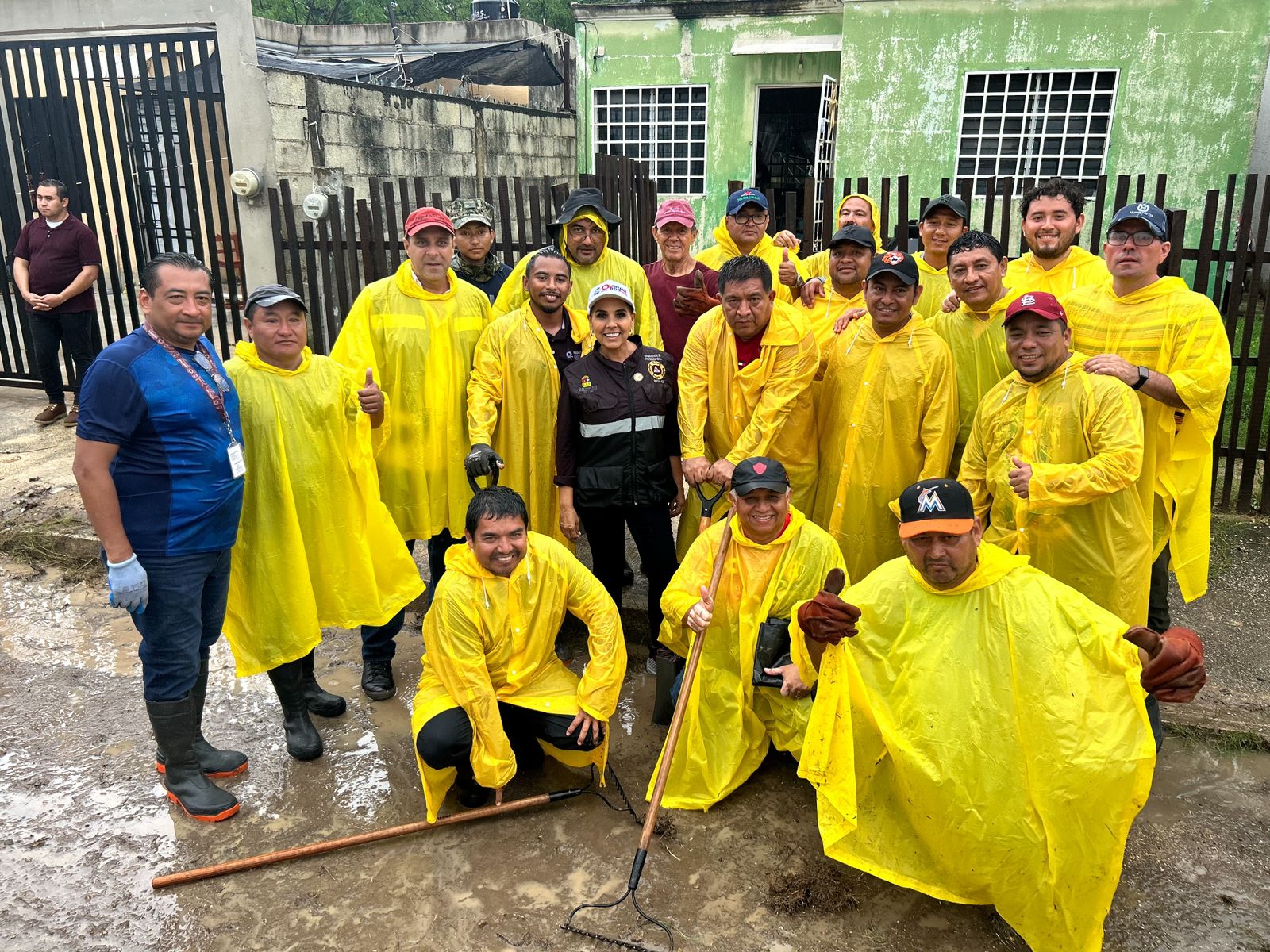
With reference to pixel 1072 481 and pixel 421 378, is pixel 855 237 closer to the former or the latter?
pixel 1072 481

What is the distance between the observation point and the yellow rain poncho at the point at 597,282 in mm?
4730

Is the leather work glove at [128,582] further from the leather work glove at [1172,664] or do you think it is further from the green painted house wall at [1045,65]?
the green painted house wall at [1045,65]

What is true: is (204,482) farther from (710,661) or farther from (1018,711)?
(1018,711)

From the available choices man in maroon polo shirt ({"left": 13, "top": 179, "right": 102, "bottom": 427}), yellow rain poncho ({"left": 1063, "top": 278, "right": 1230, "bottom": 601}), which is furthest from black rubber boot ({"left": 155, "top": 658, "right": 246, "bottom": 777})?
man in maroon polo shirt ({"left": 13, "top": 179, "right": 102, "bottom": 427})

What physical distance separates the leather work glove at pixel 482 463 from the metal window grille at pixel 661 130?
34.5 feet

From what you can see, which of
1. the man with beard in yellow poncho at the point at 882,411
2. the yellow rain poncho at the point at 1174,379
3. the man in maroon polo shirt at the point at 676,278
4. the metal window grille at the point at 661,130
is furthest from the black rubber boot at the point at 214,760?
the metal window grille at the point at 661,130

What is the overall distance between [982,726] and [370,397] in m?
2.87

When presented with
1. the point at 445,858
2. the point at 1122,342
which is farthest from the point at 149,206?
the point at 1122,342

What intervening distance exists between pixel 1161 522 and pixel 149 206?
27.3 feet

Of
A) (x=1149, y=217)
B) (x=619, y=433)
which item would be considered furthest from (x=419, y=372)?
(x=1149, y=217)

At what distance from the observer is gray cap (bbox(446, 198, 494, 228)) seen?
5016 mm

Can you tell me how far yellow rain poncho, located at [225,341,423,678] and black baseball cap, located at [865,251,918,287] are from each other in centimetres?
239

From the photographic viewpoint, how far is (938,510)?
2.88 metres

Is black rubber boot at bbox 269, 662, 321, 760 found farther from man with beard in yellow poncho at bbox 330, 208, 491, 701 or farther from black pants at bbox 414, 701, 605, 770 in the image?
black pants at bbox 414, 701, 605, 770
